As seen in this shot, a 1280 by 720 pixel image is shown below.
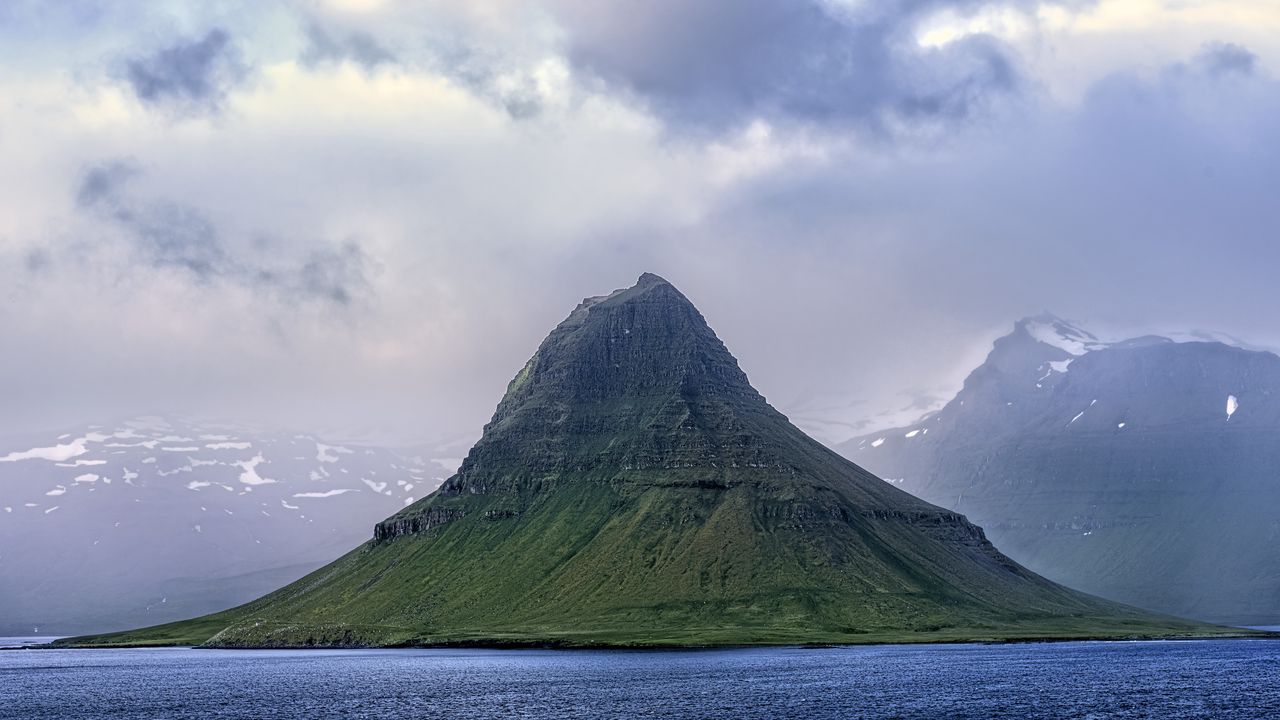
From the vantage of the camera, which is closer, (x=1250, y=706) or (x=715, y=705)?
(x=1250, y=706)

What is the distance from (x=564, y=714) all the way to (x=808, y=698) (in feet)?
116

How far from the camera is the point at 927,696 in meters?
186

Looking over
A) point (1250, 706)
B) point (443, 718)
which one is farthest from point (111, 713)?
point (1250, 706)

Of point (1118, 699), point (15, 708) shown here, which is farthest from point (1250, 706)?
point (15, 708)

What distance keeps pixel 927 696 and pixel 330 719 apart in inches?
3104

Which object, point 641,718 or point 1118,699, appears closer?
point 641,718

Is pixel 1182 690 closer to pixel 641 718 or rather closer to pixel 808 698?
pixel 808 698

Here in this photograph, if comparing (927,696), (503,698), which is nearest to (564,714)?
(503,698)

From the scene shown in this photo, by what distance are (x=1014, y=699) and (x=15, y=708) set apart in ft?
454

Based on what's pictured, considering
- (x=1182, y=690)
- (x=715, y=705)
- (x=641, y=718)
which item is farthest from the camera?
(x=1182, y=690)

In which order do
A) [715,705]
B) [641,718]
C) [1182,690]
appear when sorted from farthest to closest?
[1182,690] < [715,705] < [641,718]

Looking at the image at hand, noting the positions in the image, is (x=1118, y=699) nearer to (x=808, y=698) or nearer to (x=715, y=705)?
(x=808, y=698)

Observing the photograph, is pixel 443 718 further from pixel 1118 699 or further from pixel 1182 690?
pixel 1182 690

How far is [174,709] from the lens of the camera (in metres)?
186
